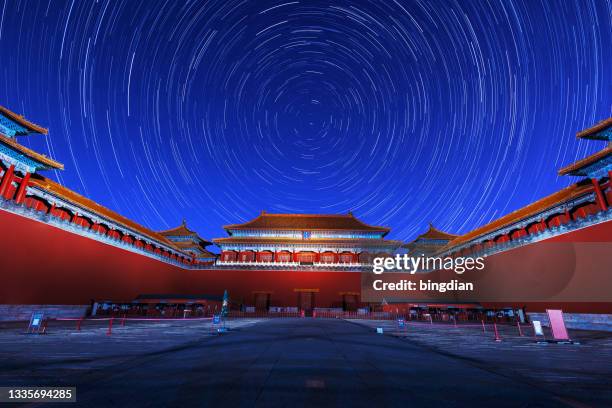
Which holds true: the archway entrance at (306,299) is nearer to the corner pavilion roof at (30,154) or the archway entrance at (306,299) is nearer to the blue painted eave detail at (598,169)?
the corner pavilion roof at (30,154)

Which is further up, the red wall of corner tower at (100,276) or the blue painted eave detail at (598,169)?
the blue painted eave detail at (598,169)

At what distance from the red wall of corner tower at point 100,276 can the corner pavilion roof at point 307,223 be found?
19.6 ft

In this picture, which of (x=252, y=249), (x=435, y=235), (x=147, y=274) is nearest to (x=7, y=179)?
(x=147, y=274)

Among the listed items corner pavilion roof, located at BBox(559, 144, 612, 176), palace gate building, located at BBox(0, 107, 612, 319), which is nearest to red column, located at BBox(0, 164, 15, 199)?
palace gate building, located at BBox(0, 107, 612, 319)

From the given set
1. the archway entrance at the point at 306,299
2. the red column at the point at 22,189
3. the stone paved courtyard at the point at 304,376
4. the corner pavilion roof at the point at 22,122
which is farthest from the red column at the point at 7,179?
the archway entrance at the point at 306,299

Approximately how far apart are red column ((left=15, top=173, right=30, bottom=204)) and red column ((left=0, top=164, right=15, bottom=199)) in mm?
584

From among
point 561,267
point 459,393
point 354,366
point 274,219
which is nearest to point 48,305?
point 354,366

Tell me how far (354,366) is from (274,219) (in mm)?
32581

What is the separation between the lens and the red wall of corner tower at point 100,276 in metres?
15.4

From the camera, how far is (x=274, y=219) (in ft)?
123

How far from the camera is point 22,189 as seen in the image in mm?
17203

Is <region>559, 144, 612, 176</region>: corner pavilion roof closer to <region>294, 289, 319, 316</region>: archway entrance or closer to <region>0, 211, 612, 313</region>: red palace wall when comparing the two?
<region>0, 211, 612, 313</region>: red palace wall

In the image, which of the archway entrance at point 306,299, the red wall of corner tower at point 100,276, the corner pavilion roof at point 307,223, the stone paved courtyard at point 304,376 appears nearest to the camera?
the stone paved courtyard at point 304,376

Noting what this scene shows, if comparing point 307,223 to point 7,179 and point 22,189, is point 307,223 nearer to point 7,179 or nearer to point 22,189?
point 22,189
